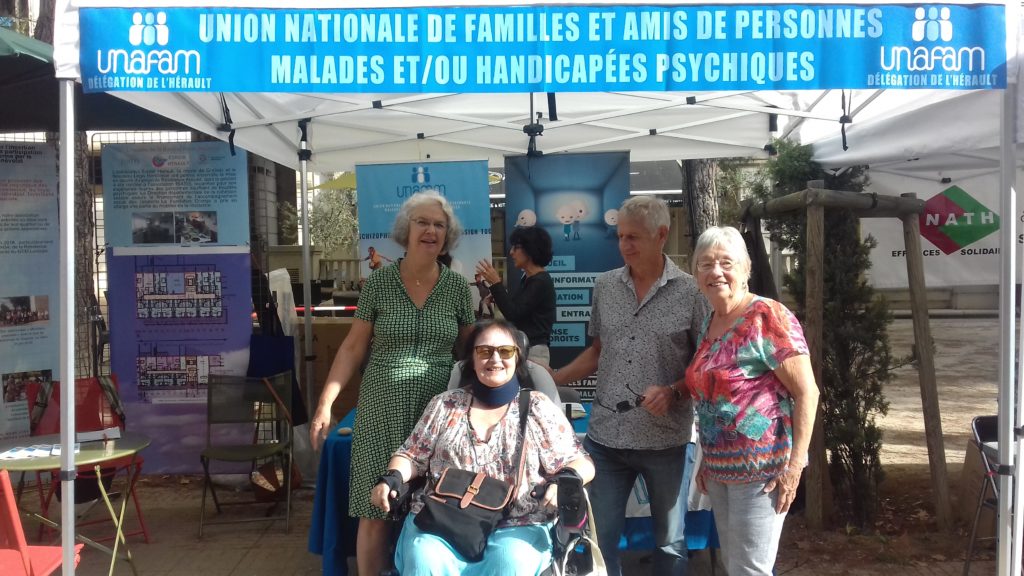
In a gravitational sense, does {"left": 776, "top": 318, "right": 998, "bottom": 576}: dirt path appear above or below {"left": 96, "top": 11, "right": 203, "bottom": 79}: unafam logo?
below

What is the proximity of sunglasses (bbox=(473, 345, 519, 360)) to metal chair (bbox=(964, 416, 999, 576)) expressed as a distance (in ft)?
7.04

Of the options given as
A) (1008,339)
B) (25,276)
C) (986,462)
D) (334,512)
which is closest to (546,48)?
(1008,339)

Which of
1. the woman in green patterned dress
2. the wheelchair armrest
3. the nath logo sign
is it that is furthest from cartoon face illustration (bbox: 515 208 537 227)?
the wheelchair armrest

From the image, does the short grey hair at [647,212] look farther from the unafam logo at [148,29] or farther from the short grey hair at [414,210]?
the unafam logo at [148,29]

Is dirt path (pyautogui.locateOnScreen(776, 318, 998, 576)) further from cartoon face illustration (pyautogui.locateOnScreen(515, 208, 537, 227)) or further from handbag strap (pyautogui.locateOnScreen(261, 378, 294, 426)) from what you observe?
handbag strap (pyautogui.locateOnScreen(261, 378, 294, 426))

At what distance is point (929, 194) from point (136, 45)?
5.34 metres

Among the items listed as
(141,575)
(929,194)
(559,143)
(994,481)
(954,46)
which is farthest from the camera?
(559,143)

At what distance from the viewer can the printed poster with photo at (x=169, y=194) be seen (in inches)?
A: 214

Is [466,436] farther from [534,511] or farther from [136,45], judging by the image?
[136,45]

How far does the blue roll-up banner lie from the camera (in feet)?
9.07

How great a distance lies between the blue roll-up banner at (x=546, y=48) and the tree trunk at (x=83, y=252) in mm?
3799

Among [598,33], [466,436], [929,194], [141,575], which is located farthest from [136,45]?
[929,194]

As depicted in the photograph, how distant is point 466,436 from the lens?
9.49 ft

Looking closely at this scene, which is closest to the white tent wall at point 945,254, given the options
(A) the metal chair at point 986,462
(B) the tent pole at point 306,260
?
(A) the metal chair at point 986,462
